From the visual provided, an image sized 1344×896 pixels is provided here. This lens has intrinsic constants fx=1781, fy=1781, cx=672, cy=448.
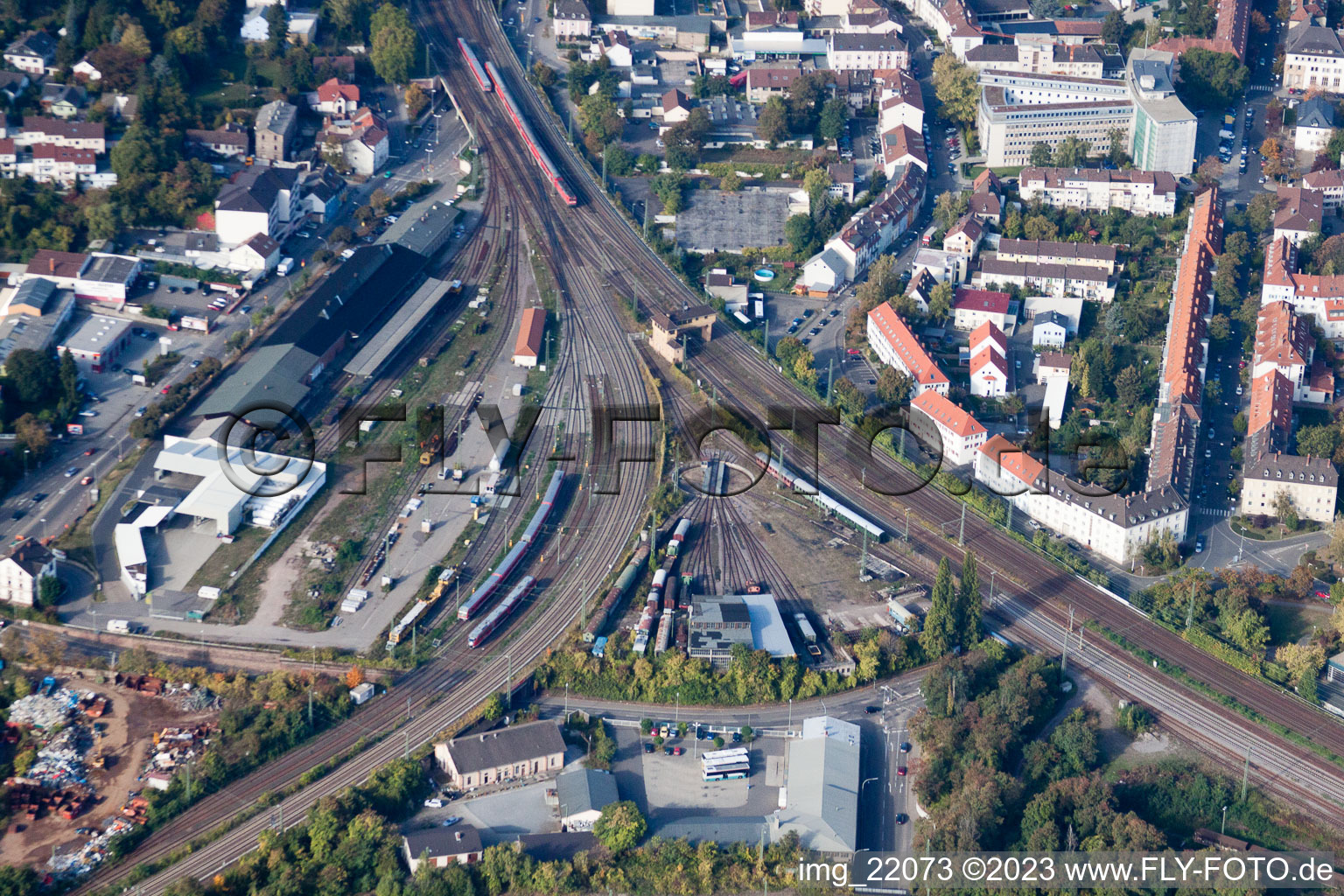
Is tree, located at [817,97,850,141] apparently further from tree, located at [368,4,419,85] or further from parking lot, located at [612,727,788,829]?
parking lot, located at [612,727,788,829]

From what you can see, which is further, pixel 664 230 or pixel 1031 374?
pixel 664 230

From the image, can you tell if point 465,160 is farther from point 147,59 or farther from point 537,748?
point 537,748

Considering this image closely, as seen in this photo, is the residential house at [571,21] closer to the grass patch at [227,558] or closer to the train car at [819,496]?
the train car at [819,496]

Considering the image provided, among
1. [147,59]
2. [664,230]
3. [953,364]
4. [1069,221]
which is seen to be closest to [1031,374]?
[953,364]

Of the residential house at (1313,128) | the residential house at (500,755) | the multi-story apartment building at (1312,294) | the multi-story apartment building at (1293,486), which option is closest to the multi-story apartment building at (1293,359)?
the multi-story apartment building at (1312,294)

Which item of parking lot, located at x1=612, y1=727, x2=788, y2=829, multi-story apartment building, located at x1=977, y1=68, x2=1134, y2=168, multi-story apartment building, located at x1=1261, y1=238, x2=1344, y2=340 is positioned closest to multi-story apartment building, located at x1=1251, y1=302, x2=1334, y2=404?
multi-story apartment building, located at x1=1261, y1=238, x2=1344, y2=340
